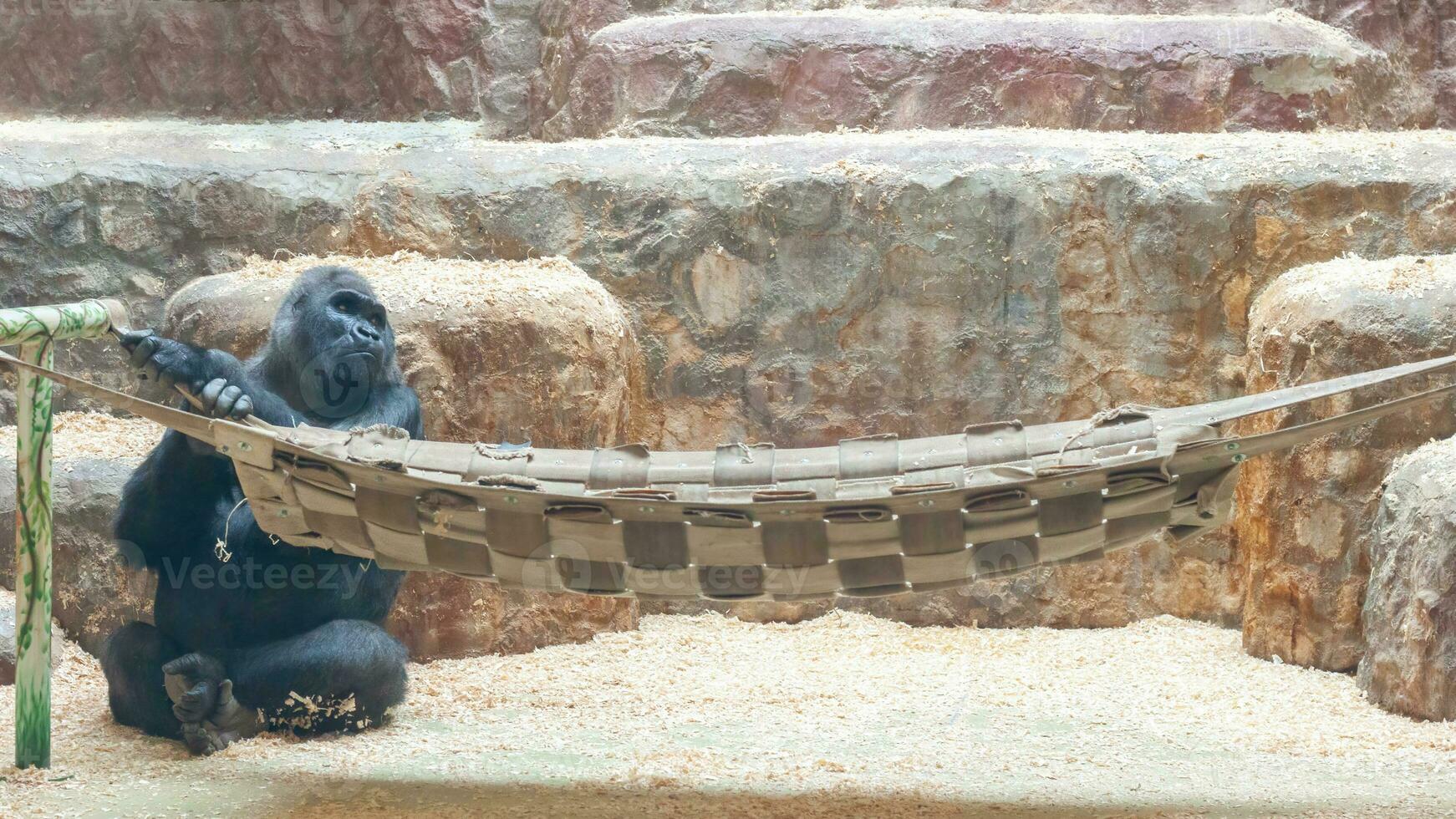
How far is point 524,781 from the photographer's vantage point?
3.11 m

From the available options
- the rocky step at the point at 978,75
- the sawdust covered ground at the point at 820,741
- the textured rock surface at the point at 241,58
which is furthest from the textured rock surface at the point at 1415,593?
the textured rock surface at the point at 241,58

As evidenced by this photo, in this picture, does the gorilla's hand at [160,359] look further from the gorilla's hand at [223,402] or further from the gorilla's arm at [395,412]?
the gorilla's arm at [395,412]

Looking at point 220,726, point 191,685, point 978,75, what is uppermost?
point 978,75

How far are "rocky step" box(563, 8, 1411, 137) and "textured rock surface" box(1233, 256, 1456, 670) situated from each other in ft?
5.22

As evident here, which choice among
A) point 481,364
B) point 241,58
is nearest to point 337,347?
point 481,364

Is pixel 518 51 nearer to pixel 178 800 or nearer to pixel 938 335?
pixel 938 335

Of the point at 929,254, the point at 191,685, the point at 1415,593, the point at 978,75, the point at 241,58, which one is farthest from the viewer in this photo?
the point at 241,58

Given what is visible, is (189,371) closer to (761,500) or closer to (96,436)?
(761,500)

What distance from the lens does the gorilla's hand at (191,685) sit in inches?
126

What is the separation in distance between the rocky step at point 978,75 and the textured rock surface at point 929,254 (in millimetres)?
694

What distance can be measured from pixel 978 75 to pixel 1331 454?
240 cm

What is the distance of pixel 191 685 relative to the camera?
3.20 meters

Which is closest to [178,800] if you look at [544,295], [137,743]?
[137,743]

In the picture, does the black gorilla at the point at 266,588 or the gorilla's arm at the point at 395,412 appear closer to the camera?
the black gorilla at the point at 266,588
